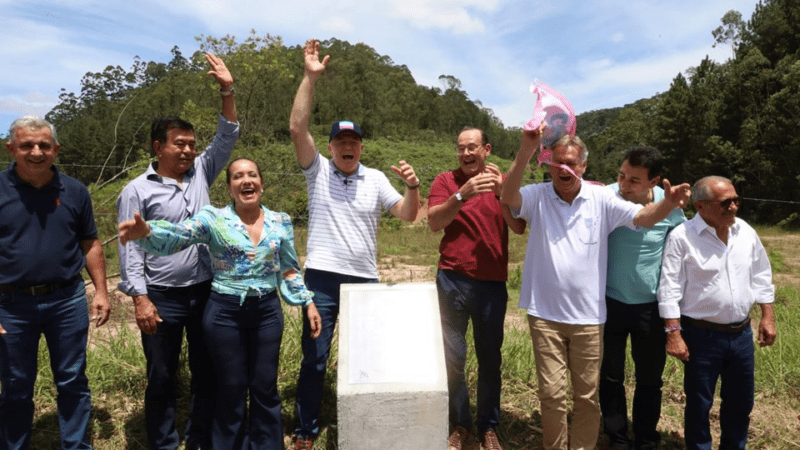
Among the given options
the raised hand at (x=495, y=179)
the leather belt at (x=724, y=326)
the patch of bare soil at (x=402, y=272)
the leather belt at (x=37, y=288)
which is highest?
the raised hand at (x=495, y=179)

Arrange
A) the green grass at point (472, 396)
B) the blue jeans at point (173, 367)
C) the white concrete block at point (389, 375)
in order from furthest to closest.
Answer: the green grass at point (472, 396)
the blue jeans at point (173, 367)
the white concrete block at point (389, 375)

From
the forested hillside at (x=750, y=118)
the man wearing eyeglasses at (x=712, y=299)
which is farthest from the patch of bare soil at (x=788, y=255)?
the man wearing eyeglasses at (x=712, y=299)

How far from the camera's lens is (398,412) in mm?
2568

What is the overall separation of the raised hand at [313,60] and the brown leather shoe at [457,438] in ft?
7.53

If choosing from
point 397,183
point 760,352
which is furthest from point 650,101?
point 760,352

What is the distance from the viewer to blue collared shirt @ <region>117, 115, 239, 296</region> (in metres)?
2.77

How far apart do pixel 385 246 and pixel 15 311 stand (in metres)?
10.8

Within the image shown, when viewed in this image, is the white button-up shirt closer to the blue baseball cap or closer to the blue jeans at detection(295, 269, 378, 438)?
the blue jeans at detection(295, 269, 378, 438)

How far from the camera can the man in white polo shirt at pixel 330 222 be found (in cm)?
308

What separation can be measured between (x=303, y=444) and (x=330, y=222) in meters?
1.32

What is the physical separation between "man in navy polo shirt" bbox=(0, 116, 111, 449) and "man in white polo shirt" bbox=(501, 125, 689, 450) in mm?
2327

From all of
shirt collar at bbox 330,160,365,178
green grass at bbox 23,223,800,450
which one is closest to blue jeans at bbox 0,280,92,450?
green grass at bbox 23,223,800,450

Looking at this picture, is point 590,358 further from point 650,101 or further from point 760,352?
point 650,101

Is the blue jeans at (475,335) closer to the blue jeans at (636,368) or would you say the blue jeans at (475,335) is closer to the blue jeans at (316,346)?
the blue jeans at (316,346)
